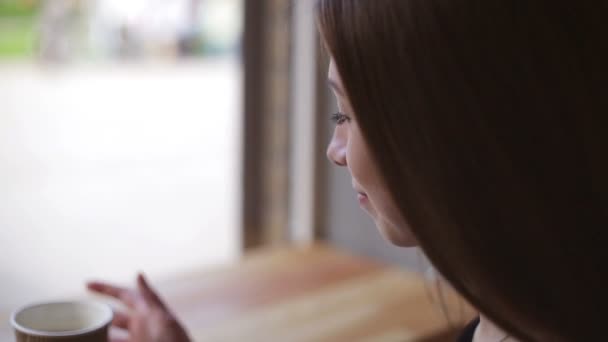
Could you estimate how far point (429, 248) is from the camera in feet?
1.53

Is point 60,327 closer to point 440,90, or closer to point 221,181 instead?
point 440,90

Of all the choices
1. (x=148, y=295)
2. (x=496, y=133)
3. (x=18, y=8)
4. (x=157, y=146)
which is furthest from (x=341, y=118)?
(x=18, y=8)

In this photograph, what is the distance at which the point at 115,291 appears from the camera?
0.69m

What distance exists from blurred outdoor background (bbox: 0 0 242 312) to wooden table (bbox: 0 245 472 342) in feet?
0.44

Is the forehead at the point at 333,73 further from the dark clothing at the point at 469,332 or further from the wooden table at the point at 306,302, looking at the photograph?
the wooden table at the point at 306,302

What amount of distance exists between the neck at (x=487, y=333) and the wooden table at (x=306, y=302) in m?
0.54

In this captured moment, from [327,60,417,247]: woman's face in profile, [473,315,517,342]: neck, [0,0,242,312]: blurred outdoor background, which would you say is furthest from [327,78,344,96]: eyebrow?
[0,0,242,312]: blurred outdoor background

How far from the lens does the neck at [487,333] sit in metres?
0.57

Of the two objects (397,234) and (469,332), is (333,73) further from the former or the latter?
(469,332)

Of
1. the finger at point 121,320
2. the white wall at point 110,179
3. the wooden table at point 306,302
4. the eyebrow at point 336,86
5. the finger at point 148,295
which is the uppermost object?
the eyebrow at point 336,86

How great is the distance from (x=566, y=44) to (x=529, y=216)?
0.10 meters

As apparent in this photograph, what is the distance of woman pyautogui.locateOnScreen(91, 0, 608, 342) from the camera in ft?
1.41

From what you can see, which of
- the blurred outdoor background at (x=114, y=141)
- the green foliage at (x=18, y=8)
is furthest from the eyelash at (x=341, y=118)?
the green foliage at (x=18, y=8)

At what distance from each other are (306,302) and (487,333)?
75 cm
